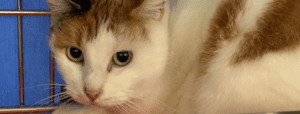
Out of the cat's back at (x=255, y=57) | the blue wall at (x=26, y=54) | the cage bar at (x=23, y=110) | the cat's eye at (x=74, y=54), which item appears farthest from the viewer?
the blue wall at (x=26, y=54)

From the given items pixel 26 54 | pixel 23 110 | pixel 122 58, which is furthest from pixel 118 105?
pixel 26 54

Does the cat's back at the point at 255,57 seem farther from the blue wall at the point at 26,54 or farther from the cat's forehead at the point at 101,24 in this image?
the blue wall at the point at 26,54

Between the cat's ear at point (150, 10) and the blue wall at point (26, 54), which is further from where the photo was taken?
the blue wall at point (26, 54)

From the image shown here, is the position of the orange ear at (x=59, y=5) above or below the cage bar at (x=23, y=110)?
above

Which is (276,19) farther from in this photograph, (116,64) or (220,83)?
(116,64)

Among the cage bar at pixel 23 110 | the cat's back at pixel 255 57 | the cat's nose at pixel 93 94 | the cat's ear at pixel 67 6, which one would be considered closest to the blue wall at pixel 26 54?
the cage bar at pixel 23 110

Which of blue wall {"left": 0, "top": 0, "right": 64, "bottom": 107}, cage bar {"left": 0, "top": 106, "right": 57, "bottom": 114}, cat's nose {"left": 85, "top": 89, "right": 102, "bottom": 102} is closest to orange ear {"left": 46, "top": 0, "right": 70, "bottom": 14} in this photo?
cat's nose {"left": 85, "top": 89, "right": 102, "bottom": 102}

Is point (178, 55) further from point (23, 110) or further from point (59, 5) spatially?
point (23, 110)

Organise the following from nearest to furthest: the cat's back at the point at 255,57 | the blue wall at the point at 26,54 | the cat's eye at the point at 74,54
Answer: the cat's back at the point at 255,57 < the cat's eye at the point at 74,54 < the blue wall at the point at 26,54
